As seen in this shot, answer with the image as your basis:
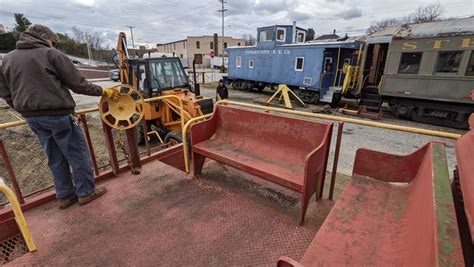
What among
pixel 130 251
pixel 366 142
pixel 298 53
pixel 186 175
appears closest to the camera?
pixel 130 251

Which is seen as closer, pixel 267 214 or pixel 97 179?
pixel 267 214

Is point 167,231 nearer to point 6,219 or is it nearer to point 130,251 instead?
point 130,251

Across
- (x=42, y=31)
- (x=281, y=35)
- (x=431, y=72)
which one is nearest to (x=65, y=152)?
(x=42, y=31)

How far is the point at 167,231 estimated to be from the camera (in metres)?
2.23

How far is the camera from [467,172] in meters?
1.45

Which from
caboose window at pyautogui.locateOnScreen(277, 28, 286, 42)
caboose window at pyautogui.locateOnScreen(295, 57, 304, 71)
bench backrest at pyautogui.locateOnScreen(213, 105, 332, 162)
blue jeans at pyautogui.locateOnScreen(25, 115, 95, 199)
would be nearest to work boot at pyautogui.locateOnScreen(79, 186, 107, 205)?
blue jeans at pyautogui.locateOnScreen(25, 115, 95, 199)

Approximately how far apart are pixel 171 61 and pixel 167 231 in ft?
18.5

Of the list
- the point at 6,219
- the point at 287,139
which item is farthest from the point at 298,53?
the point at 6,219

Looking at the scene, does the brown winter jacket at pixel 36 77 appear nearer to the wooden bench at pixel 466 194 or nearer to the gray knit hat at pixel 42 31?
the gray knit hat at pixel 42 31

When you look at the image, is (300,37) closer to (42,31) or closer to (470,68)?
(470,68)

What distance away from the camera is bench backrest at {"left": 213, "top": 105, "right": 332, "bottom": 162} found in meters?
2.76

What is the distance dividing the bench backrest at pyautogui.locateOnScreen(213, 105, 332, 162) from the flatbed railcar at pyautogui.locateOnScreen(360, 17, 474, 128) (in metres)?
8.55

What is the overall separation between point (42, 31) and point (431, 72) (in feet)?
35.7

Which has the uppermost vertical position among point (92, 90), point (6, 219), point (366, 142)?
point (92, 90)
